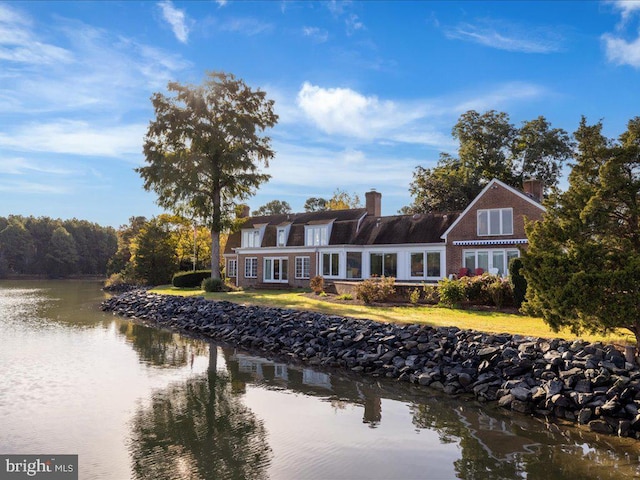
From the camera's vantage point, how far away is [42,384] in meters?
12.1

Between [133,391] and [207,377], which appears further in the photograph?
[207,377]

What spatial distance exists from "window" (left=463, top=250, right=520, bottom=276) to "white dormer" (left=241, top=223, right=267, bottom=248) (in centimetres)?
1645

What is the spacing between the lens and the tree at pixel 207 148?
3344cm

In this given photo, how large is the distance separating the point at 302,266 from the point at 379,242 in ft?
19.9

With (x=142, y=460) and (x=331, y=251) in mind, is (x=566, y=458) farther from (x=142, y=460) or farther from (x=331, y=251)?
(x=331, y=251)

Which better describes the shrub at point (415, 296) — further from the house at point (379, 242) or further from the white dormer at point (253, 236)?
the white dormer at point (253, 236)

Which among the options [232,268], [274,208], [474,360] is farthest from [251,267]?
[274,208]

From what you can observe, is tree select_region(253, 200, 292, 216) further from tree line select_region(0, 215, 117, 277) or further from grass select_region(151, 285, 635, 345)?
grass select_region(151, 285, 635, 345)

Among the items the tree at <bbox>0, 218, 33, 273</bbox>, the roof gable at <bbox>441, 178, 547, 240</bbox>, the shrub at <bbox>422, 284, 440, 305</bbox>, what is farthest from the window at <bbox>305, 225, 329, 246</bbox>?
the tree at <bbox>0, 218, 33, 273</bbox>

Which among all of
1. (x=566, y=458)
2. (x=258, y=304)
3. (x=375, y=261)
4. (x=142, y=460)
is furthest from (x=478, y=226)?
(x=142, y=460)

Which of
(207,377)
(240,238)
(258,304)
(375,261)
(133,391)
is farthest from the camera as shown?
(240,238)

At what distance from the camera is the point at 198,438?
8.54 m

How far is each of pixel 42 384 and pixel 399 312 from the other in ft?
40.3

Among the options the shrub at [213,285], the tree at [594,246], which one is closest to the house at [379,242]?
the shrub at [213,285]
